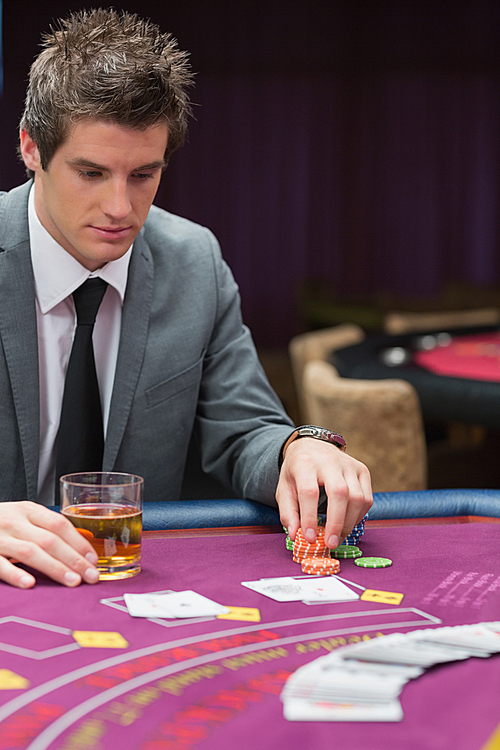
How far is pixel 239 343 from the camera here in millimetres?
1917

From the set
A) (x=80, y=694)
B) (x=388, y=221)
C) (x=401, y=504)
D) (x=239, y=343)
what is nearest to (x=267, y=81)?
(x=388, y=221)

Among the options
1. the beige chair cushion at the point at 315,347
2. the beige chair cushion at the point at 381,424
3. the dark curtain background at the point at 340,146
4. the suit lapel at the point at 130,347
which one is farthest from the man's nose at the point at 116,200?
the dark curtain background at the point at 340,146

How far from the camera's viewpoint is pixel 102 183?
1481 mm

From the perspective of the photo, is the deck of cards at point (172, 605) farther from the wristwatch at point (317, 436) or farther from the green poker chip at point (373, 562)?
the wristwatch at point (317, 436)

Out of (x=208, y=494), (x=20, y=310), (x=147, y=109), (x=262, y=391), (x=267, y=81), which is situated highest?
(x=267, y=81)

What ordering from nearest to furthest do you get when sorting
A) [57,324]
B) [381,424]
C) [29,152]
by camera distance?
[29,152], [57,324], [381,424]

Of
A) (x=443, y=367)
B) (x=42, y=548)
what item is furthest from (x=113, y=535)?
(x=443, y=367)

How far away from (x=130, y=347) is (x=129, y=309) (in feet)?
0.25

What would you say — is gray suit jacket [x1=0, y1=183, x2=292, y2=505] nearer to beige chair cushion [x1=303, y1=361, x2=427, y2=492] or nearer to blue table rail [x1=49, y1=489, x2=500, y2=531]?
blue table rail [x1=49, y1=489, x2=500, y2=531]

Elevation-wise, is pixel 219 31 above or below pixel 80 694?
above

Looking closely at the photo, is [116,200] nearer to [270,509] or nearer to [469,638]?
[270,509]

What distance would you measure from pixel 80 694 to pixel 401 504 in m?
0.80

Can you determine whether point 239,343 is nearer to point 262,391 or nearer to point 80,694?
point 262,391

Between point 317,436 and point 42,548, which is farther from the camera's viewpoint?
point 317,436
